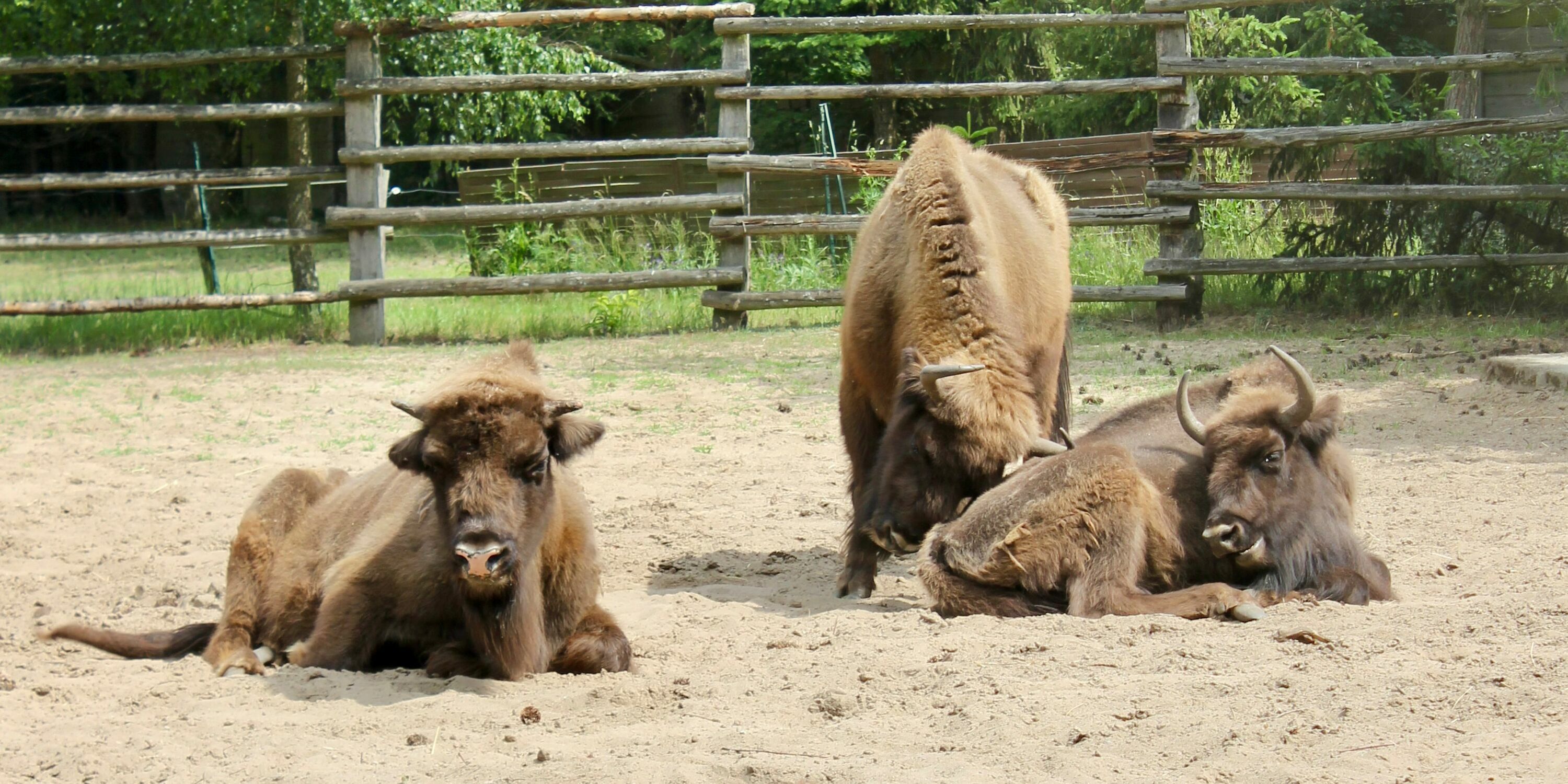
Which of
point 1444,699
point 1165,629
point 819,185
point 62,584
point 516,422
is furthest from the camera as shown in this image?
point 819,185

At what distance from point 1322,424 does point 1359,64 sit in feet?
24.9

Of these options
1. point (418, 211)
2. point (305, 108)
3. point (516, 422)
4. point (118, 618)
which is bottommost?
point (118, 618)

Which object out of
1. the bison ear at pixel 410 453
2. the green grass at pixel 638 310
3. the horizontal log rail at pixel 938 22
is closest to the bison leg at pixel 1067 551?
the bison ear at pixel 410 453

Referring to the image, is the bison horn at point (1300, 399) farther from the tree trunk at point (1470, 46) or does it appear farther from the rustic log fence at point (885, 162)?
the tree trunk at point (1470, 46)

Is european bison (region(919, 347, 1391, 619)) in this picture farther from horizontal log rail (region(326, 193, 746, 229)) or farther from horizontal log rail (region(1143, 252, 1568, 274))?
horizontal log rail (region(326, 193, 746, 229))

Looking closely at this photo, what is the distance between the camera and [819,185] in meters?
20.3

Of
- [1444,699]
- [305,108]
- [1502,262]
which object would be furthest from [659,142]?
[1444,699]

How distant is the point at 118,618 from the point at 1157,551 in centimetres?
421

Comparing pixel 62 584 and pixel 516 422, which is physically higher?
pixel 516 422

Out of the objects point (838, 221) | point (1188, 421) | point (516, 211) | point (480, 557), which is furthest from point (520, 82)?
point (480, 557)

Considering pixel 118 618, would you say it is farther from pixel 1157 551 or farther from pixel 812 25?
pixel 812 25

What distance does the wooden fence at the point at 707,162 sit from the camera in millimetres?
12508

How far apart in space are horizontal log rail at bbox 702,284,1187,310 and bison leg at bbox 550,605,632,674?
789cm

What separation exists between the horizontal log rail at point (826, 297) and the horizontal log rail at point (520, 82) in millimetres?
2015
